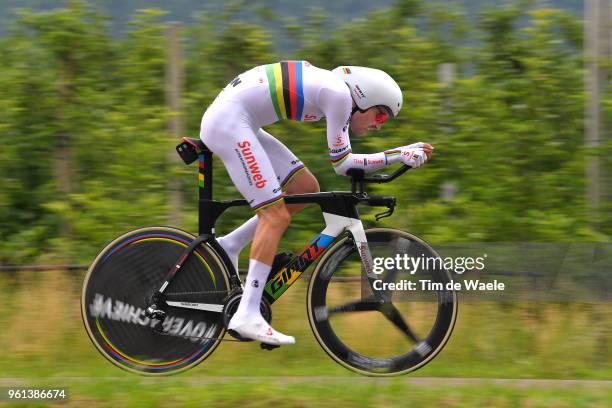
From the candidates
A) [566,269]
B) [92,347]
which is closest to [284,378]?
[92,347]

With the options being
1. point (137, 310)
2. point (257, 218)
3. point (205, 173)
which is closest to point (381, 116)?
point (257, 218)

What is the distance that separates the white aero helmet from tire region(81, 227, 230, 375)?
1.27 metres

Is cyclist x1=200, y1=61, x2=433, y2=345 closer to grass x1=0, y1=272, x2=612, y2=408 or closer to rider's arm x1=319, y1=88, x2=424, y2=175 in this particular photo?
rider's arm x1=319, y1=88, x2=424, y2=175

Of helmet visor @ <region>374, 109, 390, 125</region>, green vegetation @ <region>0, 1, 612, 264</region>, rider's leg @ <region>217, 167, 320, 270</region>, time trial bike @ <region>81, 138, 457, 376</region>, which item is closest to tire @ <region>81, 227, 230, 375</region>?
time trial bike @ <region>81, 138, 457, 376</region>

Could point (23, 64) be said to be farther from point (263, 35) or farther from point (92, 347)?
point (92, 347)

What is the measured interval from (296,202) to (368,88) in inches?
29.7

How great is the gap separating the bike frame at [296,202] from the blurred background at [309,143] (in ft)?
1.86

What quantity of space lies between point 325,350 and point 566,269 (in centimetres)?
220

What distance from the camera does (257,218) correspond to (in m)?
6.42

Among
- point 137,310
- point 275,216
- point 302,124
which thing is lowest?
point 137,310

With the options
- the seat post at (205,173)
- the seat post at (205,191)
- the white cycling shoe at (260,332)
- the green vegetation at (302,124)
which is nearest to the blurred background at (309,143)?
the green vegetation at (302,124)

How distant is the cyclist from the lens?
6000 mm

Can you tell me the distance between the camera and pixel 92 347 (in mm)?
7074

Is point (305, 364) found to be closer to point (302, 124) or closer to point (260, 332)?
point (260, 332)
